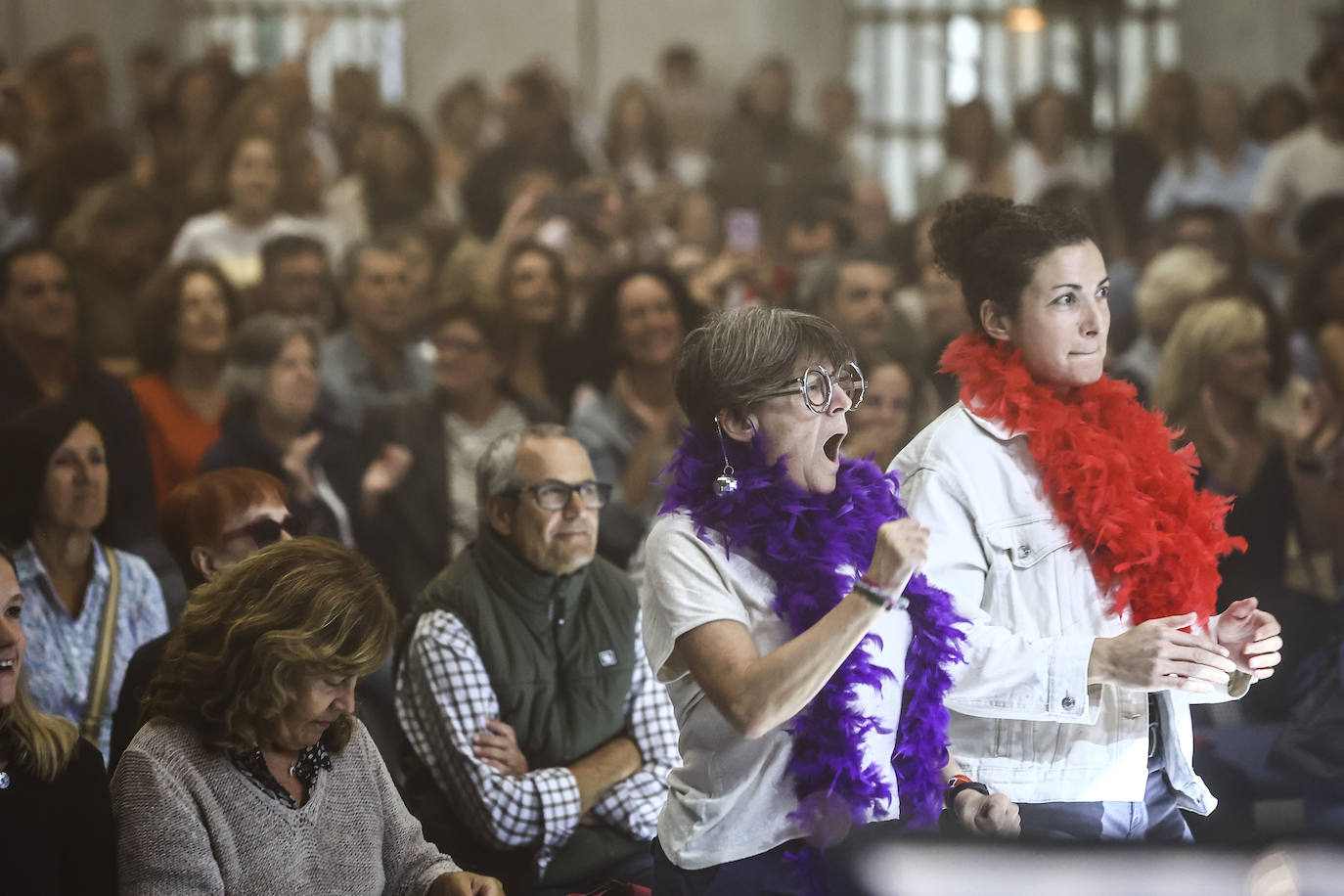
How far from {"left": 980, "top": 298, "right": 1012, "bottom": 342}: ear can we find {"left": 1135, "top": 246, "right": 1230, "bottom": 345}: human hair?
3.22m

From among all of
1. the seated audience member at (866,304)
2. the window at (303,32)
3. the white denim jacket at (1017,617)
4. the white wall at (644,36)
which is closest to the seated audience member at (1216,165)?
the seated audience member at (866,304)

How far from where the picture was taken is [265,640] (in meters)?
1.93

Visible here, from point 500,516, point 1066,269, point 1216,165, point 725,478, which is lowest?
point 500,516

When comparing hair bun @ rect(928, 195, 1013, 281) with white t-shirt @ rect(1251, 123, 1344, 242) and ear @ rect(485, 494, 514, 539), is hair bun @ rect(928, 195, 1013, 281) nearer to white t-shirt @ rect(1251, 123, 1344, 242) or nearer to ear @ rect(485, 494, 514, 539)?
ear @ rect(485, 494, 514, 539)

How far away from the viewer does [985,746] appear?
2078 millimetres

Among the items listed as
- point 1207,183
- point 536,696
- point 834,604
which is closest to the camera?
point 834,604

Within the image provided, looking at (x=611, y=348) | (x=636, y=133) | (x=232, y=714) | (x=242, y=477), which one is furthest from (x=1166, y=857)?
(x=636, y=133)

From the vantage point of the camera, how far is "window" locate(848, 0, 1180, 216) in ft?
35.1

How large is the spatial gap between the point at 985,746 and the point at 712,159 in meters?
7.27

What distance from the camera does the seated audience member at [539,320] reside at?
493 centimetres

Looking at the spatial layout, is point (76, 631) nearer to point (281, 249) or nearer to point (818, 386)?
point (818, 386)

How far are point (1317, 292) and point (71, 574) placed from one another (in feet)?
14.1

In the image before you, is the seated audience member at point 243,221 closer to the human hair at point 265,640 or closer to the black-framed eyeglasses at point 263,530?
the black-framed eyeglasses at point 263,530

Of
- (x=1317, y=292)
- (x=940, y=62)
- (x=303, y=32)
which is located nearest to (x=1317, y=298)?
(x=1317, y=292)
